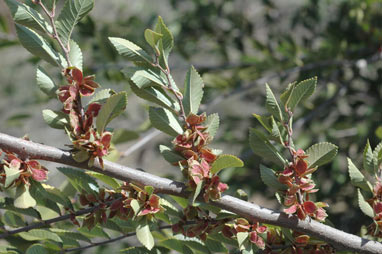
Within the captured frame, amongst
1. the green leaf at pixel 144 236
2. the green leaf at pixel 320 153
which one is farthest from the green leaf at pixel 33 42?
the green leaf at pixel 320 153

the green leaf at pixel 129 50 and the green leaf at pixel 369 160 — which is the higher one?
the green leaf at pixel 129 50

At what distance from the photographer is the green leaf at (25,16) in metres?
0.52

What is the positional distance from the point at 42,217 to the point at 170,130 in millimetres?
257

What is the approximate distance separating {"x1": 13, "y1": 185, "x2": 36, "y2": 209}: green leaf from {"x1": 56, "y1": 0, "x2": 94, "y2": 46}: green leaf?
19 cm

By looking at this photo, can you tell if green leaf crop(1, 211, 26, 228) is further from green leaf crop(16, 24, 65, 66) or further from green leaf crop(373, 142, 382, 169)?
green leaf crop(373, 142, 382, 169)

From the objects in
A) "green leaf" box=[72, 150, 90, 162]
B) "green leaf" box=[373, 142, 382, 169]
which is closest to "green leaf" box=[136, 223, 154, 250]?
"green leaf" box=[72, 150, 90, 162]

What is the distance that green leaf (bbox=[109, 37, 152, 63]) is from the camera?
55cm

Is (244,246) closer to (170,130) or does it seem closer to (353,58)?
(170,130)

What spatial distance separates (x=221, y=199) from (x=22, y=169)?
0.80ft

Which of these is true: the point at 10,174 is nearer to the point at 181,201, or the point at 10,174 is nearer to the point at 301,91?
the point at 181,201

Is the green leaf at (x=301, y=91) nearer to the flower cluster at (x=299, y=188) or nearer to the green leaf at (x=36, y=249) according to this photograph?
the flower cluster at (x=299, y=188)

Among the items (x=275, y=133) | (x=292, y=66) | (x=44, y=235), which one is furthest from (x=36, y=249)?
(x=292, y=66)

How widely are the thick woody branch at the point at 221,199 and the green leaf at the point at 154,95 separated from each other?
0.09 metres

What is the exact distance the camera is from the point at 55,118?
562mm
